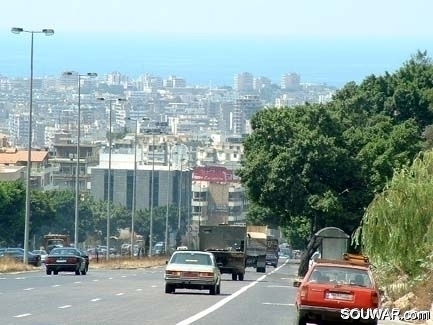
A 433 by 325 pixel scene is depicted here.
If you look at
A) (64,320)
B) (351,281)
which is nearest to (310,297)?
(351,281)

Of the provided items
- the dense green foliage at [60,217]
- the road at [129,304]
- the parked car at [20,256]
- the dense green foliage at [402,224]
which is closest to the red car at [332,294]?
the road at [129,304]

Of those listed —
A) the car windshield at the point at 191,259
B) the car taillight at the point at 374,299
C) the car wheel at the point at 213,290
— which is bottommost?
the car wheel at the point at 213,290

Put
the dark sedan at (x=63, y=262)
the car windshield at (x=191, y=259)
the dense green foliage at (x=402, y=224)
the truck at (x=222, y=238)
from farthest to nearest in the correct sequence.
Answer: the truck at (x=222, y=238) → the dark sedan at (x=63, y=262) → the car windshield at (x=191, y=259) → the dense green foliage at (x=402, y=224)

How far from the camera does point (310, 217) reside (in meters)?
84.2

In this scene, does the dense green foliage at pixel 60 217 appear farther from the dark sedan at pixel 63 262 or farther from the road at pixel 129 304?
the road at pixel 129 304

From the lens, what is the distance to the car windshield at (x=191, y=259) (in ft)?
150

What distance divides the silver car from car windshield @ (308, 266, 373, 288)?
1496 centimetres

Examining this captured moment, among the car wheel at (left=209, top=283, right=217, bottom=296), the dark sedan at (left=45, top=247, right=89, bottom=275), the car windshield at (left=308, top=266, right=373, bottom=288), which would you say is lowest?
the dark sedan at (left=45, top=247, right=89, bottom=275)

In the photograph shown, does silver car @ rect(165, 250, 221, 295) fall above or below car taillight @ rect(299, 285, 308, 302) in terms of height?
below

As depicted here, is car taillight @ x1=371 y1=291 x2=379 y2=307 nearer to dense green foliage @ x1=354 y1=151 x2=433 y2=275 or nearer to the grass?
dense green foliage @ x1=354 y1=151 x2=433 y2=275

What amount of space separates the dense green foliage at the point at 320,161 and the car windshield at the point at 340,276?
49902 millimetres

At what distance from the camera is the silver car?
44938 mm

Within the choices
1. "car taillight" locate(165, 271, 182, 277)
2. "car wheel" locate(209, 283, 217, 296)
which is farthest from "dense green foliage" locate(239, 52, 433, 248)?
"car taillight" locate(165, 271, 182, 277)

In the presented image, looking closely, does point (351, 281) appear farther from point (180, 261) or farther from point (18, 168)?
point (18, 168)
